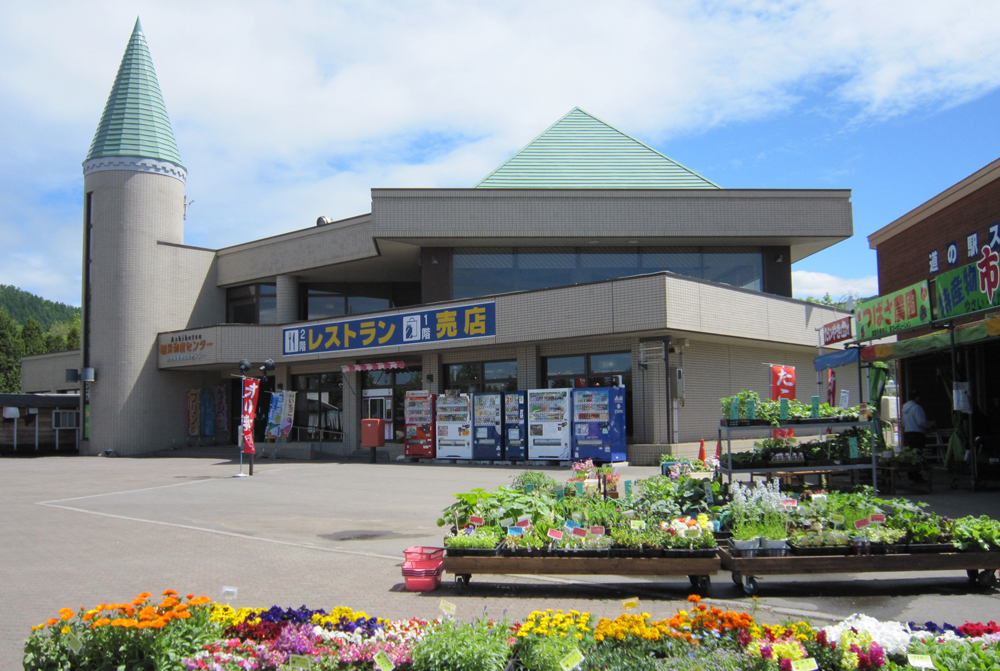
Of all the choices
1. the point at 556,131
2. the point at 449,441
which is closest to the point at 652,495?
the point at 449,441

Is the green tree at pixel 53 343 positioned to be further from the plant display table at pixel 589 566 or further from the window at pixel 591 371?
the plant display table at pixel 589 566

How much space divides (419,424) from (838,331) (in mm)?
12493

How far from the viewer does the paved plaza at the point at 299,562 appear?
681 cm

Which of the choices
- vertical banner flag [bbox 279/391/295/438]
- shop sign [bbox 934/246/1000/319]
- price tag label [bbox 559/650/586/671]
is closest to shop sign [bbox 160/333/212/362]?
vertical banner flag [bbox 279/391/295/438]

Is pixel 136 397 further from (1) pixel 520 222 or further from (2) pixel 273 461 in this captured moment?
(1) pixel 520 222

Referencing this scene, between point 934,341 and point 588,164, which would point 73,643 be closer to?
point 934,341

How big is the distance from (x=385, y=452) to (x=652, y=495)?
60.9 ft

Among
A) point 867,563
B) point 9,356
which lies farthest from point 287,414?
point 9,356

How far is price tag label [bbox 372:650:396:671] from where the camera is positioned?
4.31 meters

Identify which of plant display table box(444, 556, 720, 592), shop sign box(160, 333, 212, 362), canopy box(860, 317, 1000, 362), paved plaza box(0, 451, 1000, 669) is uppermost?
shop sign box(160, 333, 212, 362)

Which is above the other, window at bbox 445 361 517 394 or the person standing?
window at bbox 445 361 517 394

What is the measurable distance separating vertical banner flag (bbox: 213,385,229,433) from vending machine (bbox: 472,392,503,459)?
15412 mm

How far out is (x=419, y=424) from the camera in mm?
23594

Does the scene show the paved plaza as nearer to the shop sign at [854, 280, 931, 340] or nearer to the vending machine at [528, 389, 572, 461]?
Answer: the vending machine at [528, 389, 572, 461]
